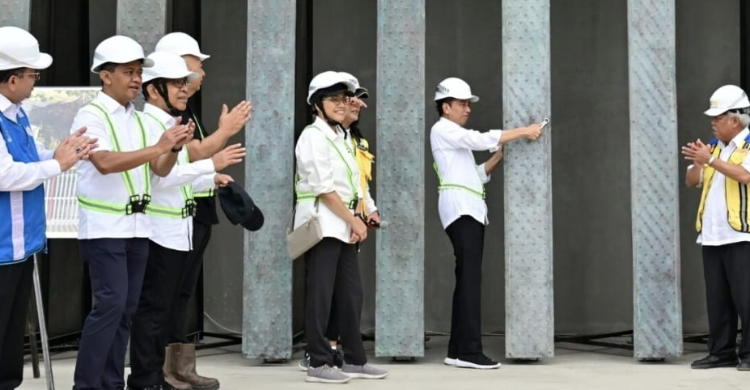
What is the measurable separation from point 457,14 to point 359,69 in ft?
3.18

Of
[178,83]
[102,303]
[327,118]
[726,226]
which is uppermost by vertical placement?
[178,83]

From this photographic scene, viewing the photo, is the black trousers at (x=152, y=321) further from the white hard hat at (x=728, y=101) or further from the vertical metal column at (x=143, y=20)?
the white hard hat at (x=728, y=101)

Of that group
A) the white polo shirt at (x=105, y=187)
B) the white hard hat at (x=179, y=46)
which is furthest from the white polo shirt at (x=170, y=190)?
the white hard hat at (x=179, y=46)

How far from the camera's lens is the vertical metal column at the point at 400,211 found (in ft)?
23.5

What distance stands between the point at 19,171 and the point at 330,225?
2.28 m

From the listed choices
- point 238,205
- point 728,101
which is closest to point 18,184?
point 238,205

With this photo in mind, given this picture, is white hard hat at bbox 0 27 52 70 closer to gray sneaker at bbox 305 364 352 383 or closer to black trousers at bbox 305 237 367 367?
black trousers at bbox 305 237 367 367

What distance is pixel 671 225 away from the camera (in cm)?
711

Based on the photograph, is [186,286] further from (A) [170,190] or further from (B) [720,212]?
(B) [720,212]

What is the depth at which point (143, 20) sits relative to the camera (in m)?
7.23

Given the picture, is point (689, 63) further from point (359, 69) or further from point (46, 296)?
point (46, 296)

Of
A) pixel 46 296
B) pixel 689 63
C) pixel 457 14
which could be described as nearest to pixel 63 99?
pixel 46 296

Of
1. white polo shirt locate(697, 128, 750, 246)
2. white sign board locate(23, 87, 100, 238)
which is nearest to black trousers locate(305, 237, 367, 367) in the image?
white sign board locate(23, 87, 100, 238)

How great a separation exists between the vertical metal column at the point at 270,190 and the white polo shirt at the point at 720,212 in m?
2.76
